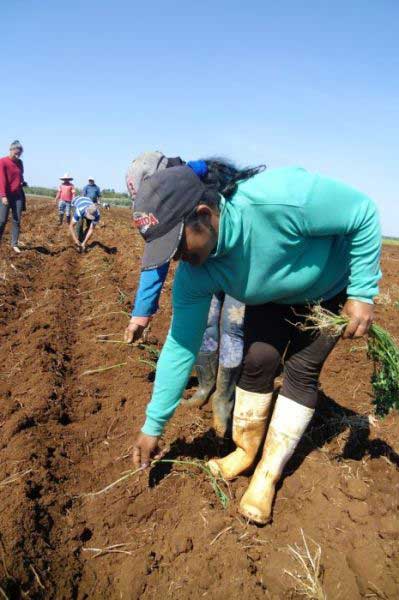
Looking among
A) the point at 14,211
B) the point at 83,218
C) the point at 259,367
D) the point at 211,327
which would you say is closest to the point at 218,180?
the point at 259,367

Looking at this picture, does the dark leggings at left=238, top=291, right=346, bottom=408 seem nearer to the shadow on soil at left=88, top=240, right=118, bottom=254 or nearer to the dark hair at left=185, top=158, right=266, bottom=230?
the dark hair at left=185, top=158, right=266, bottom=230

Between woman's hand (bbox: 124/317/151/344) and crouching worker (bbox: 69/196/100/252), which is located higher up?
woman's hand (bbox: 124/317/151/344)

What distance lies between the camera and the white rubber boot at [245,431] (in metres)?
2.50

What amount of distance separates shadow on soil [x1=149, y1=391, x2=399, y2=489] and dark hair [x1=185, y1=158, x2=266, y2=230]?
5.09 ft

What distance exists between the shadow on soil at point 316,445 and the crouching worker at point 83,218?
7718 millimetres

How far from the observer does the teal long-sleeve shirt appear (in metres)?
1.82

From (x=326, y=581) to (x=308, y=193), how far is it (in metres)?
1.56

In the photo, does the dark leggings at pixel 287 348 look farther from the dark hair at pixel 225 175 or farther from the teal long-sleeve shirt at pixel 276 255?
the dark hair at pixel 225 175

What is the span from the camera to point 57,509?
7.91 ft

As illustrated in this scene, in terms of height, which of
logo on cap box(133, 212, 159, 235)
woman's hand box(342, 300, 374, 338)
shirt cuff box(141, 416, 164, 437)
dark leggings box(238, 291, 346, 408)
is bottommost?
shirt cuff box(141, 416, 164, 437)

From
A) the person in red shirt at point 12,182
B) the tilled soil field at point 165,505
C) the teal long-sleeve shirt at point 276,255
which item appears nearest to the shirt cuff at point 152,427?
the teal long-sleeve shirt at point 276,255

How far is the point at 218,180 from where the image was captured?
6.33 feet

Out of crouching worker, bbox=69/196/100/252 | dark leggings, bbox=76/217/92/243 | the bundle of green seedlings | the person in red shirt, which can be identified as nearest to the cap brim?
the bundle of green seedlings

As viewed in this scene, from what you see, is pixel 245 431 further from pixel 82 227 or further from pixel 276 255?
pixel 82 227
